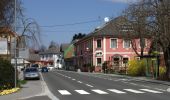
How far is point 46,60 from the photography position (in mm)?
192875

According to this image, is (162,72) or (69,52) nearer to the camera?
(162,72)

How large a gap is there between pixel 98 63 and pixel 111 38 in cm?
546

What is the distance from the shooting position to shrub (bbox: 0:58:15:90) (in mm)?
30312

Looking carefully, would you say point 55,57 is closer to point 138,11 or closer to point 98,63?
point 98,63

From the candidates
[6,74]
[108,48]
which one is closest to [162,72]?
[6,74]

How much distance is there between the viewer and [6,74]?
30.6 meters

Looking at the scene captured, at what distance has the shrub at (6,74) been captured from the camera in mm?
30312

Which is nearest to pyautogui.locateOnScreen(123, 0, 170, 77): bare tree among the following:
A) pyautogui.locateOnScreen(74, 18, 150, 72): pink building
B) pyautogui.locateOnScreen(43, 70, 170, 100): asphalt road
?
pyautogui.locateOnScreen(43, 70, 170, 100): asphalt road

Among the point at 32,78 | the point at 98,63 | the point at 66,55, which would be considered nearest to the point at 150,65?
the point at 32,78

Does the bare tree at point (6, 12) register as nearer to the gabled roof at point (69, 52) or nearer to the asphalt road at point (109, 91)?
the asphalt road at point (109, 91)

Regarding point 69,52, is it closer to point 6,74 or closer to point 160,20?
point 160,20

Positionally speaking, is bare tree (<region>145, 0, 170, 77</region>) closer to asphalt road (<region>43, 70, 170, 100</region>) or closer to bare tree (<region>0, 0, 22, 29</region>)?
asphalt road (<region>43, 70, 170, 100</region>)

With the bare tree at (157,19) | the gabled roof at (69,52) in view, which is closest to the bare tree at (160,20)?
the bare tree at (157,19)

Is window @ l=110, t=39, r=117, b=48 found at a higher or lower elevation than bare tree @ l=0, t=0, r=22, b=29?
higher
